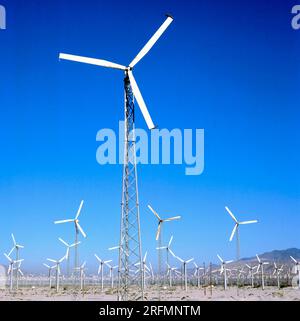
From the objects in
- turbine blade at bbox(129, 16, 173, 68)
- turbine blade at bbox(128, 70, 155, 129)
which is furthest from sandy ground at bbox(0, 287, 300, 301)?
turbine blade at bbox(129, 16, 173, 68)

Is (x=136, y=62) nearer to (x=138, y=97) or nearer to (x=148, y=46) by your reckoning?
(x=148, y=46)

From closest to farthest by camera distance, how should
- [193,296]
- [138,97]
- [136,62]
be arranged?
[138,97]
[136,62]
[193,296]

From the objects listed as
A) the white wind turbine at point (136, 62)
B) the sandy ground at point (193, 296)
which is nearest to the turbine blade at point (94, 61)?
the white wind turbine at point (136, 62)

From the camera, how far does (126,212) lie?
118ft

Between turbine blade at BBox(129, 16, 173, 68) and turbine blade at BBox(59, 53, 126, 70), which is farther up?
turbine blade at BBox(129, 16, 173, 68)

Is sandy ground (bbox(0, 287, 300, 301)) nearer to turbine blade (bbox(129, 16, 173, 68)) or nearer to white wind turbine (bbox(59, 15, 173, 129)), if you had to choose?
white wind turbine (bbox(59, 15, 173, 129))

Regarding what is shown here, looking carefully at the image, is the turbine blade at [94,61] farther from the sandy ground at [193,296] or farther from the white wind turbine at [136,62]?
the sandy ground at [193,296]

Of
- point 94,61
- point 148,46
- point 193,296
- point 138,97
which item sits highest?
point 148,46

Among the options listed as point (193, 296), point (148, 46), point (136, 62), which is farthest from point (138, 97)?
point (193, 296)

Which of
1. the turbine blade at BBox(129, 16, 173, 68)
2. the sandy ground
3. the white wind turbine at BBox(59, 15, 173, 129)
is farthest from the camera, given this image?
the sandy ground

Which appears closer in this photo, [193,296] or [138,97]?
[138,97]
